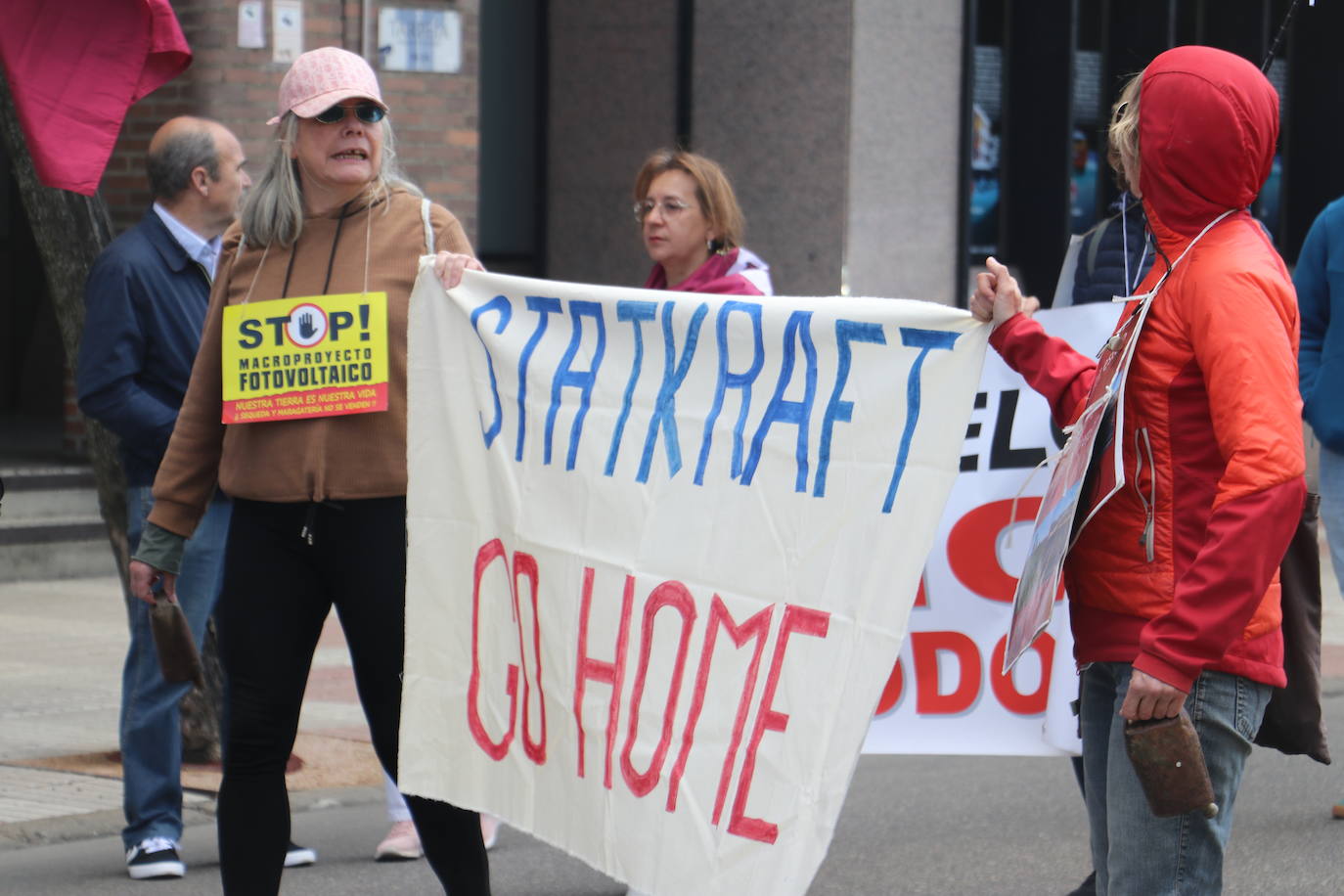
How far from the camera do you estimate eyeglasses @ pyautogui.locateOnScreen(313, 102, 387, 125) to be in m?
4.28

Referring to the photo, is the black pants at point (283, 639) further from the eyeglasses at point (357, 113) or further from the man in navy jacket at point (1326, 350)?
the man in navy jacket at point (1326, 350)

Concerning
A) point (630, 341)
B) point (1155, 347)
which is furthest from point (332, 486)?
point (1155, 347)

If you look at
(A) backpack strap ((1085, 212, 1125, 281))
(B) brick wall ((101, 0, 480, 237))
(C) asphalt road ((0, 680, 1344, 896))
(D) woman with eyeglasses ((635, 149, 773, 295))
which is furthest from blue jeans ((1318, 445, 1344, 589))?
(B) brick wall ((101, 0, 480, 237))

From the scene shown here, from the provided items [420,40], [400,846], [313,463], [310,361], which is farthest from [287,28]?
[313,463]

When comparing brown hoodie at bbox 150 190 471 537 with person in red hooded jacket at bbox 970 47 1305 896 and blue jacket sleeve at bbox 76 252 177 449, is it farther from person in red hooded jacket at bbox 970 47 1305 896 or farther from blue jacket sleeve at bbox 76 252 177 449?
person in red hooded jacket at bbox 970 47 1305 896

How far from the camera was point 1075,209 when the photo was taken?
15766 millimetres

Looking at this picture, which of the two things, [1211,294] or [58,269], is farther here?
[58,269]

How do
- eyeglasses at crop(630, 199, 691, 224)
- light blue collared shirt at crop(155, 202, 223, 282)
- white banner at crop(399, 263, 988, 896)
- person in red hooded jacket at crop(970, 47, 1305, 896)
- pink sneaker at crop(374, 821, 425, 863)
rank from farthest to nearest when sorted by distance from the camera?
1. pink sneaker at crop(374, 821, 425, 863)
2. light blue collared shirt at crop(155, 202, 223, 282)
3. eyeglasses at crop(630, 199, 691, 224)
4. white banner at crop(399, 263, 988, 896)
5. person in red hooded jacket at crop(970, 47, 1305, 896)

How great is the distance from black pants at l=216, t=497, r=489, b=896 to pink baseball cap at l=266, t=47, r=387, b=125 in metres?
0.83

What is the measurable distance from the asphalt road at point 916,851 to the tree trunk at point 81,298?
0.55 m

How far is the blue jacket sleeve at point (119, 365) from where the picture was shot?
548 cm

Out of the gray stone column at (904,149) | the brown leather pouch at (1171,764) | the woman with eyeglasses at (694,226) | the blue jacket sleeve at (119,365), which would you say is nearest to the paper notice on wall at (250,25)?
the gray stone column at (904,149)

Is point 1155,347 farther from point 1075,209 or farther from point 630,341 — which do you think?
point 1075,209

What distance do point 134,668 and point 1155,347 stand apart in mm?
3398
